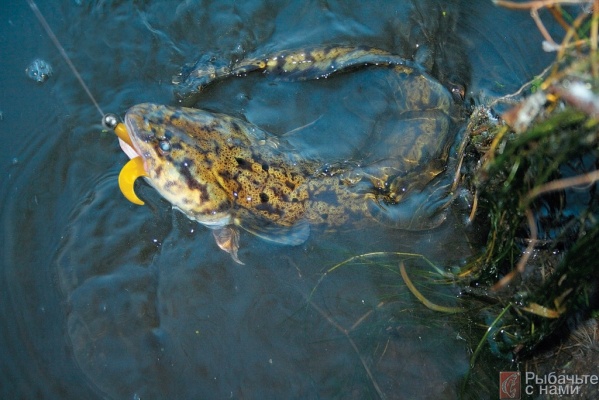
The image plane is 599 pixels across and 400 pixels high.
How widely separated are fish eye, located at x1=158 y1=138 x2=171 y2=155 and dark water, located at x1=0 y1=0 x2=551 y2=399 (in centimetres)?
67

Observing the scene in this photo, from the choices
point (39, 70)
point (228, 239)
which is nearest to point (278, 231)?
point (228, 239)

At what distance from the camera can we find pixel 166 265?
404 centimetres

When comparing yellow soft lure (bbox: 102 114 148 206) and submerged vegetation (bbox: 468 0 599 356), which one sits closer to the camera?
submerged vegetation (bbox: 468 0 599 356)

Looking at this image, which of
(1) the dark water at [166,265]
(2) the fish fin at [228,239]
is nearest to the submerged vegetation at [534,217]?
(1) the dark water at [166,265]

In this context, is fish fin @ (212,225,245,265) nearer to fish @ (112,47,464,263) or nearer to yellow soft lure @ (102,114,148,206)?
fish @ (112,47,464,263)

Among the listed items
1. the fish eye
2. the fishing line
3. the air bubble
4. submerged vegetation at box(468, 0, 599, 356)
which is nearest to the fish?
the fish eye

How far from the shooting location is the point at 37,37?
189 inches

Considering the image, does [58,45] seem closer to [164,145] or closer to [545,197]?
[164,145]

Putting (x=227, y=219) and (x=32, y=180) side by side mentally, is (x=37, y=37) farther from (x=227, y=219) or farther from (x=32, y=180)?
(x=227, y=219)

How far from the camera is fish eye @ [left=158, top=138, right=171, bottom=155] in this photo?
367 cm

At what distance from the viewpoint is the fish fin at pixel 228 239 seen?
405cm

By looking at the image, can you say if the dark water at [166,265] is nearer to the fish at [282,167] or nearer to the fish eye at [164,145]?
the fish at [282,167]

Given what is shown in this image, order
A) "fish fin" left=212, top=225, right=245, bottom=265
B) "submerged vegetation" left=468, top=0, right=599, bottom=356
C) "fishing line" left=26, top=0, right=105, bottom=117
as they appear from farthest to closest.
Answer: "fishing line" left=26, top=0, right=105, bottom=117 < "fish fin" left=212, top=225, right=245, bottom=265 < "submerged vegetation" left=468, top=0, right=599, bottom=356

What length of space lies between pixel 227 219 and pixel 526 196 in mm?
2171
